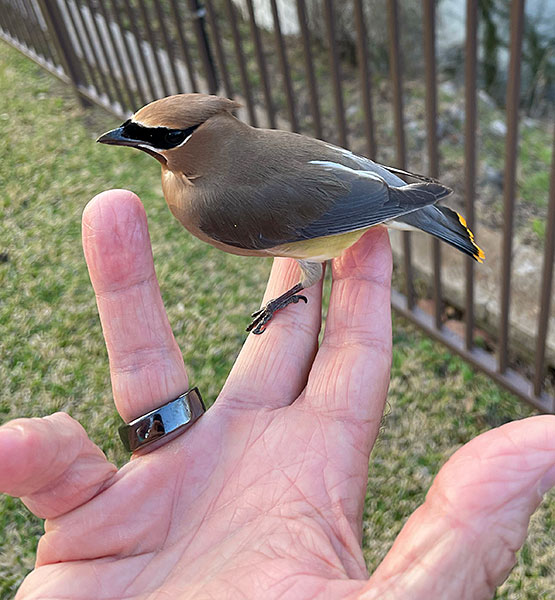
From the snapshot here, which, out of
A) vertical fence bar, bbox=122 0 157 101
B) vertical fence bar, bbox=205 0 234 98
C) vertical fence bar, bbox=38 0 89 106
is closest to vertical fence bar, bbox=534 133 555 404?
vertical fence bar, bbox=205 0 234 98

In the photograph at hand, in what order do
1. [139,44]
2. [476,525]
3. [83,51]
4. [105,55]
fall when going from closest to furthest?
1. [476,525]
2. [139,44]
3. [105,55]
4. [83,51]

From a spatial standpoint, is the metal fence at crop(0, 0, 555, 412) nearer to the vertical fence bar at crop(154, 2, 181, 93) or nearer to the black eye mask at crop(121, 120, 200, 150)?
the vertical fence bar at crop(154, 2, 181, 93)

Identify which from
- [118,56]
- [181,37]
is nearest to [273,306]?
[181,37]

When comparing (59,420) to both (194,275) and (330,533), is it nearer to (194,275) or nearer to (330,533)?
(330,533)

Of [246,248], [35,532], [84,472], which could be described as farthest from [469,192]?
[35,532]

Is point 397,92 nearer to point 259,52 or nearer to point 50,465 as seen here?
point 259,52

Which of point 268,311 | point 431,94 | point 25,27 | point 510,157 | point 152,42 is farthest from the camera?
point 25,27
